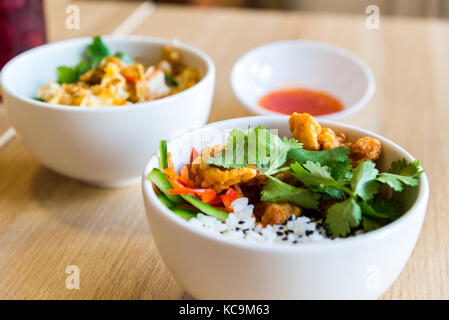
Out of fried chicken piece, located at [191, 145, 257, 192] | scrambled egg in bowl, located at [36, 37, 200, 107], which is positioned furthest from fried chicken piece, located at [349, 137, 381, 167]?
scrambled egg in bowl, located at [36, 37, 200, 107]

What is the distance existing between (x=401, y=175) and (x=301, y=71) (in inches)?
41.2

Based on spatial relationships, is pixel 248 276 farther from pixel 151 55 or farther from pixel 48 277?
pixel 151 55

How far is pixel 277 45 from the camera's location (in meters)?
1.98

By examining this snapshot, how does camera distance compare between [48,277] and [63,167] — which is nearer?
[48,277]

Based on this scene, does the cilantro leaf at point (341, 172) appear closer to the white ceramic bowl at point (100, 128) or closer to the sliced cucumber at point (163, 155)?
the sliced cucumber at point (163, 155)

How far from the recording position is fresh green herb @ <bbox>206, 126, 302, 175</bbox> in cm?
103

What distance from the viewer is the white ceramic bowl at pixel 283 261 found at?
2.70ft

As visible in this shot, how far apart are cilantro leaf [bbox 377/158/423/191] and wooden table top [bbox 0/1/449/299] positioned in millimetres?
259

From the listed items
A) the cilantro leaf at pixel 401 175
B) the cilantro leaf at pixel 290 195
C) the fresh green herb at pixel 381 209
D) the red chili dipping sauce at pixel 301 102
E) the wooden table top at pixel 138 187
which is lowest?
the wooden table top at pixel 138 187

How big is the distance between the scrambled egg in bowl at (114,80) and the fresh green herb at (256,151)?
1.47ft

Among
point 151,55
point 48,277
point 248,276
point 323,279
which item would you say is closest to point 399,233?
point 323,279

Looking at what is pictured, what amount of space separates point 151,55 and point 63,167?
0.51m

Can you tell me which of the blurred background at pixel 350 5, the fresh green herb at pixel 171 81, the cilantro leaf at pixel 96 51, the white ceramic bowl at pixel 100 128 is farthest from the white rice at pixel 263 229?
the blurred background at pixel 350 5

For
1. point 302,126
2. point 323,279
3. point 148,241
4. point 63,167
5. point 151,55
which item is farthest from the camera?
point 151,55
